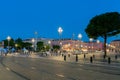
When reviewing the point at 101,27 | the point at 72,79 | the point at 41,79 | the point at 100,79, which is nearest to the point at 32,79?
the point at 41,79

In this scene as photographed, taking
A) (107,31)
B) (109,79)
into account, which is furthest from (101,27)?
(109,79)

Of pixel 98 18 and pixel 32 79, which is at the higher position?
pixel 98 18

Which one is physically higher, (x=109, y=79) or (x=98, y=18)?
(x=98, y=18)

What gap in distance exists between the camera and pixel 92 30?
85.7 m

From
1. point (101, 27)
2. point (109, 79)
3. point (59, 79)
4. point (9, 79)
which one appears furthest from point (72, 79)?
point (101, 27)

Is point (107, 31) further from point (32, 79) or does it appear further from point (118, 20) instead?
point (32, 79)

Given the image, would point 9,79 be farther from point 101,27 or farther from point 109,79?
point 101,27

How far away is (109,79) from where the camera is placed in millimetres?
20594

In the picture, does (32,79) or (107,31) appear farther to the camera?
(107,31)

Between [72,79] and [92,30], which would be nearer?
[72,79]

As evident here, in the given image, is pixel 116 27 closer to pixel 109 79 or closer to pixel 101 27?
pixel 101 27

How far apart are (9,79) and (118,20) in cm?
6818

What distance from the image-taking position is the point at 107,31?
8456 centimetres

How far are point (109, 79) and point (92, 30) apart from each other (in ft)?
215
